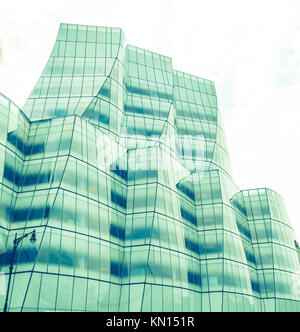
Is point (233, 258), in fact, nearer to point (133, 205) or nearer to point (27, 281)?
point (133, 205)

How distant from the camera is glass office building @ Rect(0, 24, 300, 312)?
41.6 metres

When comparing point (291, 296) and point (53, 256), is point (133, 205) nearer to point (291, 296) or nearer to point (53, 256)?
point (53, 256)

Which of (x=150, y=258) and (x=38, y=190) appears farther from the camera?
(x=150, y=258)

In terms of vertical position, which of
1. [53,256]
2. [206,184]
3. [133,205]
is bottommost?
[53,256]

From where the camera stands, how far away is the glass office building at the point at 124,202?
41.6m

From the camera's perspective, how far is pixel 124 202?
53.2 metres
